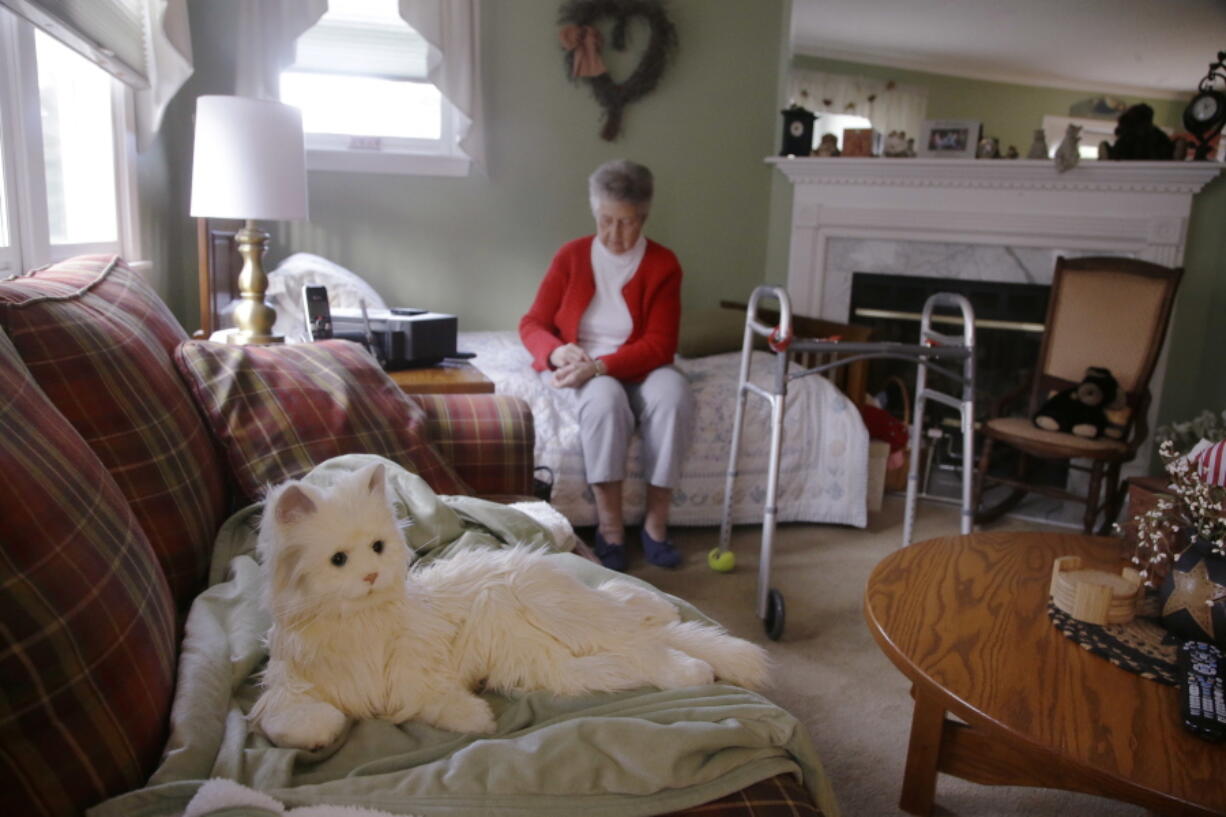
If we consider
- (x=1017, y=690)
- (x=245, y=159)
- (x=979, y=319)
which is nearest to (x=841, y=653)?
(x=1017, y=690)

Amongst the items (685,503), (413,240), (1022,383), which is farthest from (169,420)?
(1022,383)

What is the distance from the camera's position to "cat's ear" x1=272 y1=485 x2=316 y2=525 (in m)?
0.89

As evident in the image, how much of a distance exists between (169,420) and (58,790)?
66 centimetres

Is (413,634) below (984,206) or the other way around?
below

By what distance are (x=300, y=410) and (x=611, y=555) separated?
1235mm

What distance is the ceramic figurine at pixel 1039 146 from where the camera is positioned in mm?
3418

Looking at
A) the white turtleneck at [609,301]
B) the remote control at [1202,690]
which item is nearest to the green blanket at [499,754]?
the remote control at [1202,690]

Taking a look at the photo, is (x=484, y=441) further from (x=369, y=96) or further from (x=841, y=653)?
(x=369, y=96)

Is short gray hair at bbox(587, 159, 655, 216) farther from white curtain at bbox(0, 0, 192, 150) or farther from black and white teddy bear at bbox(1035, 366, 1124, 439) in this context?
black and white teddy bear at bbox(1035, 366, 1124, 439)

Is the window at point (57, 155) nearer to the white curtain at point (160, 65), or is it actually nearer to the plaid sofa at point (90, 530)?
the white curtain at point (160, 65)

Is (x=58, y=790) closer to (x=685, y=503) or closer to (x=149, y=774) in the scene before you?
(x=149, y=774)

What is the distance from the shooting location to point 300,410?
1.41 metres

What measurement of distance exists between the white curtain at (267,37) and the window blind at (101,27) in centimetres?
70

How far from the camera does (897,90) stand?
A: 3678 mm
